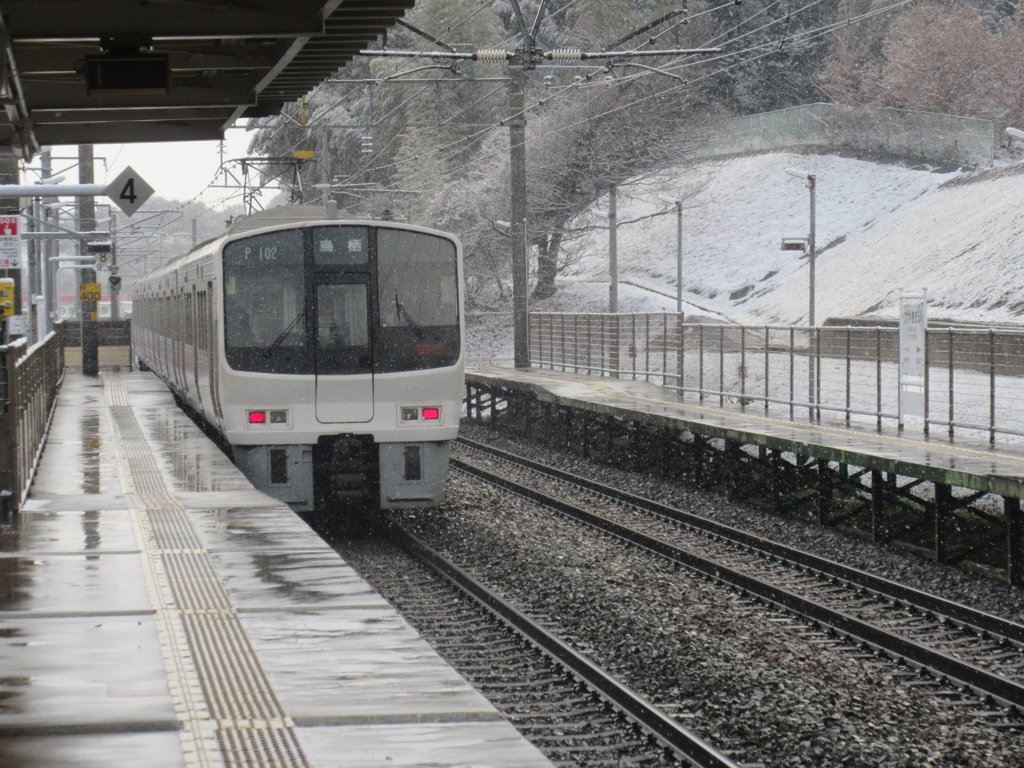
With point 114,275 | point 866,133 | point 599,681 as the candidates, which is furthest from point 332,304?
point 866,133

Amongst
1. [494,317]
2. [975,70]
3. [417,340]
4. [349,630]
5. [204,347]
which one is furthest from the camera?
[975,70]

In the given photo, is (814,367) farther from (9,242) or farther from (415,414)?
(9,242)

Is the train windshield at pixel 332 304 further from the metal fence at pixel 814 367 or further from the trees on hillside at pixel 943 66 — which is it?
the trees on hillside at pixel 943 66

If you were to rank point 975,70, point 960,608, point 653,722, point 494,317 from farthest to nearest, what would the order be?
point 975,70
point 494,317
point 960,608
point 653,722

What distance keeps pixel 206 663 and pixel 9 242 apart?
12.6 m

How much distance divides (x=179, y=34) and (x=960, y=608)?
19.8 feet

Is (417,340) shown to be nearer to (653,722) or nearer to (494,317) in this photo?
(653,722)

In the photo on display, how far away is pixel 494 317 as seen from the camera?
45.6 meters

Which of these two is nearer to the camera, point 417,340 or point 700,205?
point 417,340

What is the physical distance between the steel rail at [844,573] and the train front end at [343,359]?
8.41 feet

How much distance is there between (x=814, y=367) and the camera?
1584 centimetres

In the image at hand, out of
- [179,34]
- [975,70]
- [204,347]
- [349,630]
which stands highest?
[975,70]

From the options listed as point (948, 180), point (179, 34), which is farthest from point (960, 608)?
point (948, 180)

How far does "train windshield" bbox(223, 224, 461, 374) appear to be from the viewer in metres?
12.2
